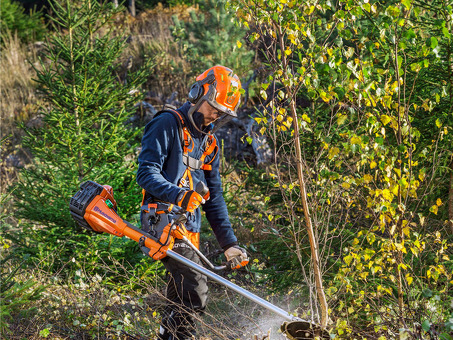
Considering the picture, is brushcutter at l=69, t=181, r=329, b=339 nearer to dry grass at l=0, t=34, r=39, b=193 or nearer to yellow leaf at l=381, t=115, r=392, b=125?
yellow leaf at l=381, t=115, r=392, b=125

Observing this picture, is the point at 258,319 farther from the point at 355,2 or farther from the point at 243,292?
the point at 355,2

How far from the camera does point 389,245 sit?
9.87 feet

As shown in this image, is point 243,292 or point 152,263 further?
point 152,263

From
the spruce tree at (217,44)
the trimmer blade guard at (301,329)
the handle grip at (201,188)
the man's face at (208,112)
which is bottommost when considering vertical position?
the spruce tree at (217,44)

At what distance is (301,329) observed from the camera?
10.1 ft

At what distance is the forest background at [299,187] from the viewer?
9.80 feet

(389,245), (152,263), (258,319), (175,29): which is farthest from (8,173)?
(389,245)

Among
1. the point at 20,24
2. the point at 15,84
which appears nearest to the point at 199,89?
the point at 15,84

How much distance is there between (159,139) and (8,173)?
21.8 ft

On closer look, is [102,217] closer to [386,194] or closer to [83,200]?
[83,200]

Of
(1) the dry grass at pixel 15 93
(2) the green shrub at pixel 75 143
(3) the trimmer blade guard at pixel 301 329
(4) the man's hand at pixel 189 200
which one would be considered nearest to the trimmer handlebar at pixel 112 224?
(4) the man's hand at pixel 189 200

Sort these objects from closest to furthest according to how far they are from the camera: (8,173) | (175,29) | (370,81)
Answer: (370,81) < (8,173) < (175,29)

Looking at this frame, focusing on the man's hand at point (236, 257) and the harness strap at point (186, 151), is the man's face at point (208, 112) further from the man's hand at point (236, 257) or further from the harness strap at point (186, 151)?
the man's hand at point (236, 257)

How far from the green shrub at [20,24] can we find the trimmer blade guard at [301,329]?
12.6 meters
